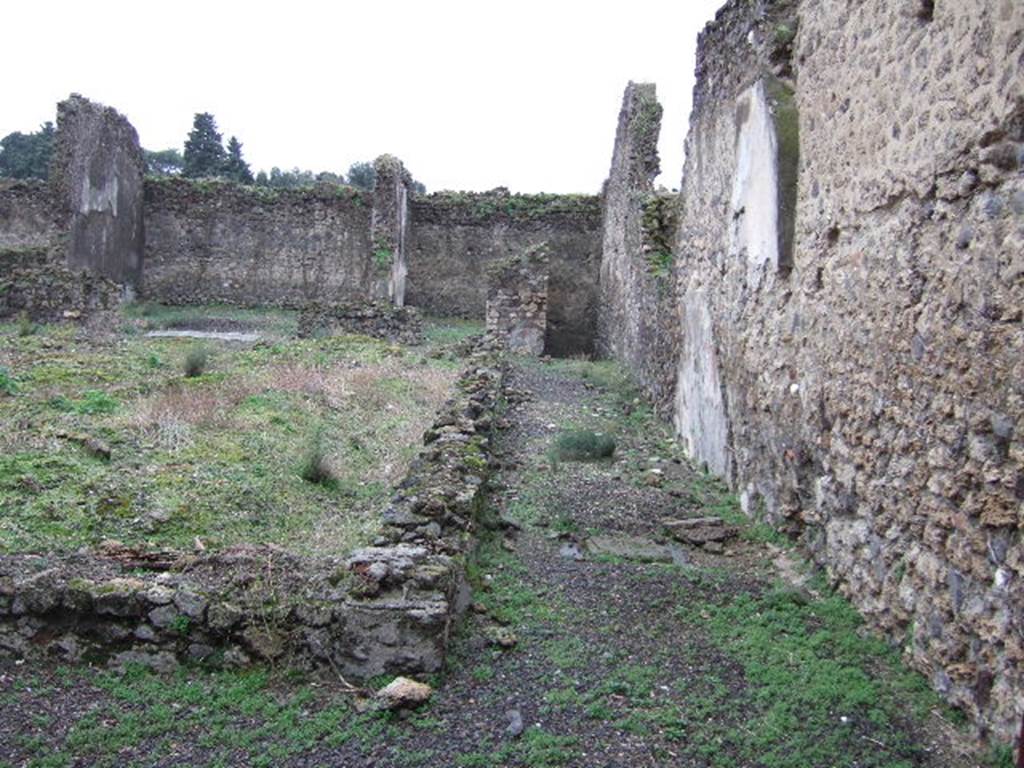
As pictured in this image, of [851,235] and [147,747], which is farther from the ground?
[851,235]

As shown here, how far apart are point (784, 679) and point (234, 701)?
7.59 feet

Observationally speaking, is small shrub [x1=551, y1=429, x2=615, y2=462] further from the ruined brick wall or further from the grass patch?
the ruined brick wall

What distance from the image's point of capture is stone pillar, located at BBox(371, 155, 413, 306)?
21703 millimetres

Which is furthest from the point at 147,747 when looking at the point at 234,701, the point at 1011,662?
the point at 1011,662

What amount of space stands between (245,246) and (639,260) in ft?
47.2

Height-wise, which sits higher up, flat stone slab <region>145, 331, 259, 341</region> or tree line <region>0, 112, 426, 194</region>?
tree line <region>0, 112, 426, 194</region>

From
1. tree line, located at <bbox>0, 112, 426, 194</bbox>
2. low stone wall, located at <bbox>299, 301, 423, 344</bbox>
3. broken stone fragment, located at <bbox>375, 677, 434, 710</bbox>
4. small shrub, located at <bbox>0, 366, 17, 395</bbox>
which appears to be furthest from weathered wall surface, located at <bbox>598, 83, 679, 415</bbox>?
tree line, located at <bbox>0, 112, 426, 194</bbox>

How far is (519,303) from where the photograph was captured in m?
17.4

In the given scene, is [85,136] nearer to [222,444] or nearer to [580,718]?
[222,444]

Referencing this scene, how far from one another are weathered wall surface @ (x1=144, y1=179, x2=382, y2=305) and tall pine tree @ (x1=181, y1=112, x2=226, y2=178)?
809 inches

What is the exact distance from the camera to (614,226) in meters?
18.2

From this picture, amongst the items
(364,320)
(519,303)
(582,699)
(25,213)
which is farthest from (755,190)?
(25,213)

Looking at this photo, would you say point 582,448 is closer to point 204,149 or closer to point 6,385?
point 6,385

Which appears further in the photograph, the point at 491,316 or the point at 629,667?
the point at 491,316
